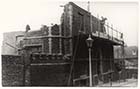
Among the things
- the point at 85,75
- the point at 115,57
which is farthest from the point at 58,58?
the point at 115,57

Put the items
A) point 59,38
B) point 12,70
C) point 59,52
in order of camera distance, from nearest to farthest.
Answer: point 12,70 < point 59,52 < point 59,38

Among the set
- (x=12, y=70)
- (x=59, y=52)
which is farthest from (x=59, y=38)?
(x=12, y=70)

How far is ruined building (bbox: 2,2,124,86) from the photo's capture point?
530cm

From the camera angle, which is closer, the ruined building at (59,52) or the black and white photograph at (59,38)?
the black and white photograph at (59,38)

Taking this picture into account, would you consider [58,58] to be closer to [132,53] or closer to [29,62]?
[29,62]

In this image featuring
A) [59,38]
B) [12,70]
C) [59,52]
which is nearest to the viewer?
[12,70]

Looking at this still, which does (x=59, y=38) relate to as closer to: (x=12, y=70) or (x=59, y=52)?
(x=59, y=52)

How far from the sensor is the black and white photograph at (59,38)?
204 inches

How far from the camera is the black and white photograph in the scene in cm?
518

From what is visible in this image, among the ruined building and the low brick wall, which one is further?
the ruined building

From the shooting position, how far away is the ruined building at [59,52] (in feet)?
17.4

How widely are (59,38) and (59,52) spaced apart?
0.30 meters

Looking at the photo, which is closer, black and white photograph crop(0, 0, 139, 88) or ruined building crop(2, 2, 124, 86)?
black and white photograph crop(0, 0, 139, 88)

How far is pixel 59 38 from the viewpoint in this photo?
18.9 ft
